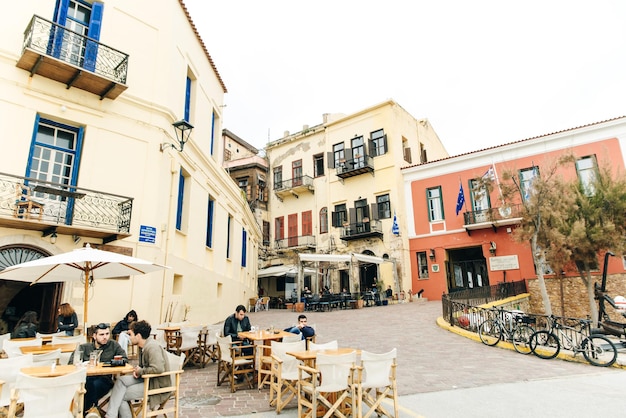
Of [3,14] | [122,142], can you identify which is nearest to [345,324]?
[122,142]

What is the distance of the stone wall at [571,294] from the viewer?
56.9 ft

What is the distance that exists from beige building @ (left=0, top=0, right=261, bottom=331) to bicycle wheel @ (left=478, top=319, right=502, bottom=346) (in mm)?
8830

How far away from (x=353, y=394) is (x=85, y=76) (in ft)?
30.8

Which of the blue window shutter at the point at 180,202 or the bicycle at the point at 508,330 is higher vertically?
the blue window shutter at the point at 180,202

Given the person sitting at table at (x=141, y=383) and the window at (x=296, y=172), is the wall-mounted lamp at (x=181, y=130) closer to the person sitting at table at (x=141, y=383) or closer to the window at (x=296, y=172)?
the person sitting at table at (x=141, y=383)

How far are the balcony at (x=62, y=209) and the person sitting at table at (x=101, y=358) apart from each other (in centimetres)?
428

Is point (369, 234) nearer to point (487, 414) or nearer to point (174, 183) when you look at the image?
point (174, 183)

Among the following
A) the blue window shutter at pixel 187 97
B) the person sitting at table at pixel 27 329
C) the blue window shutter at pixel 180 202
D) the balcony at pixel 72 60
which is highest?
the blue window shutter at pixel 187 97

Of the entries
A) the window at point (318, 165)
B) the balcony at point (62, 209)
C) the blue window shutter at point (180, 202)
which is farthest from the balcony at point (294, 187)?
the balcony at point (62, 209)

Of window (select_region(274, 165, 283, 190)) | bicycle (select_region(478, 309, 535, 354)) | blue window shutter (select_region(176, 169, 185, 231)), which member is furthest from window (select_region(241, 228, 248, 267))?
bicycle (select_region(478, 309, 535, 354))

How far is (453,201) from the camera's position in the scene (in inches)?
887

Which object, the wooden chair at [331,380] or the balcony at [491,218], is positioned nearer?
the wooden chair at [331,380]

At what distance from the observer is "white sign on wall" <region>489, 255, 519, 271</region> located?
65.5 feet

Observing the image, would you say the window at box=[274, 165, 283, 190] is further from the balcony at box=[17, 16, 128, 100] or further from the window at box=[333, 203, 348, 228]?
the balcony at box=[17, 16, 128, 100]
